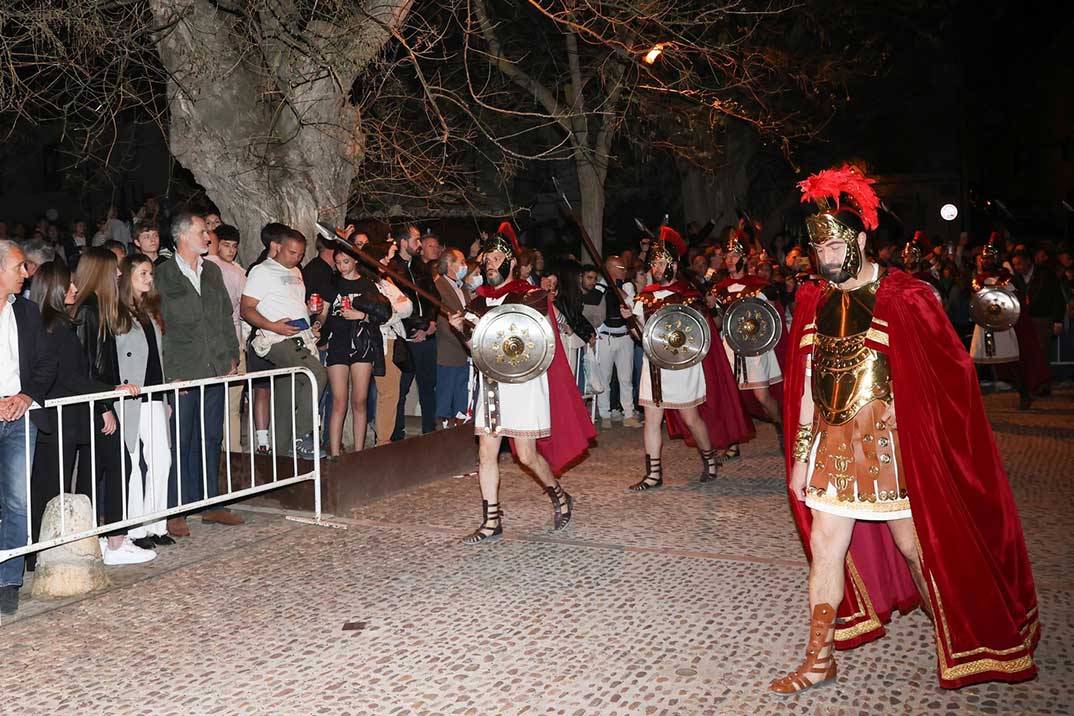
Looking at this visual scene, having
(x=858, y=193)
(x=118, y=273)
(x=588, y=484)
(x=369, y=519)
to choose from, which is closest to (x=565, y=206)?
(x=588, y=484)

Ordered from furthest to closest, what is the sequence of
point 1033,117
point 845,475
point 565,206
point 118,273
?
point 1033,117 → point 565,206 → point 118,273 → point 845,475

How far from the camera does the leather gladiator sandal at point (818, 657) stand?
14.9 ft

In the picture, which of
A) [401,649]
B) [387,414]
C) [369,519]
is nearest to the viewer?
[401,649]

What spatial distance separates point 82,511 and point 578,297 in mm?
7097

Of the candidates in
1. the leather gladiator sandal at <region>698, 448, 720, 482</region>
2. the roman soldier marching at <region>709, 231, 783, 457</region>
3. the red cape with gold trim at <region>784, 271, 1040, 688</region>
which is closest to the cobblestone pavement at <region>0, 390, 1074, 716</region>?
the red cape with gold trim at <region>784, 271, 1040, 688</region>

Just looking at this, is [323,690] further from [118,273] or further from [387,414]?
[387,414]

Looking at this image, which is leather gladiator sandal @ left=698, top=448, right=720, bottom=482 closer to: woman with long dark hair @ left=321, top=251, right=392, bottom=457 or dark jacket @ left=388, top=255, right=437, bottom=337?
woman with long dark hair @ left=321, top=251, right=392, bottom=457

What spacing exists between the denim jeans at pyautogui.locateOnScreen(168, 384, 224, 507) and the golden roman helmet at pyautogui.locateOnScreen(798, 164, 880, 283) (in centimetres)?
445

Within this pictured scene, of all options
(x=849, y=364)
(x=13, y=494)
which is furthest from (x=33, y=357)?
(x=849, y=364)

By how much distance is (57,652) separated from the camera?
513cm

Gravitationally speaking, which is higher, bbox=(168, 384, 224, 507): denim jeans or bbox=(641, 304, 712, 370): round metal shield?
bbox=(641, 304, 712, 370): round metal shield

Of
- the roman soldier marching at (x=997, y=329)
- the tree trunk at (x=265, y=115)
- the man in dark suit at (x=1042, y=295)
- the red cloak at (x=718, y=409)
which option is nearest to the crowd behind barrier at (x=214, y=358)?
the tree trunk at (x=265, y=115)

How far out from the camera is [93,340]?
653 centimetres

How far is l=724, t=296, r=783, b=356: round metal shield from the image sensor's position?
378 inches
